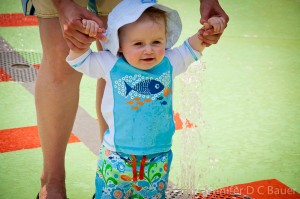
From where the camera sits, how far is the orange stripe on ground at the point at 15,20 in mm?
5492

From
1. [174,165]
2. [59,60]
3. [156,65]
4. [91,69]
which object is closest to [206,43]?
[156,65]

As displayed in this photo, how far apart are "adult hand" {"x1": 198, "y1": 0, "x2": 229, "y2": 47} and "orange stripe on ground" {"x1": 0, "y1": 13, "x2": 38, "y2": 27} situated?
3471 millimetres

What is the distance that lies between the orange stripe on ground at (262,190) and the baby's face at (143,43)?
0.89 metres

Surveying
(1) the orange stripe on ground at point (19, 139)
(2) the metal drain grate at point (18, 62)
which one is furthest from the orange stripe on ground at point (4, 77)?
(1) the orange stripe on ground at point (19, 139)

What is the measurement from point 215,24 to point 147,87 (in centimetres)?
36

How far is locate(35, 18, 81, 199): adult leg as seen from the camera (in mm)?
2457

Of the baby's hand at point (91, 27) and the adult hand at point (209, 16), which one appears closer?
the baby's hand at point (91, 27)

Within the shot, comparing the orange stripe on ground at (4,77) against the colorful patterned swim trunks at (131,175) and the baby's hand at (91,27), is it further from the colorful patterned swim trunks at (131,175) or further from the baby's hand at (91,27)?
the baby's hand at (91,27)

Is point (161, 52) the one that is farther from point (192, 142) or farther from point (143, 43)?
point (192, 142)

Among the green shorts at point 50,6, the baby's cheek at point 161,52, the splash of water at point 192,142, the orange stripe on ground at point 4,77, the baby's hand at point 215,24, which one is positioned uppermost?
the green shorts at point 50,6

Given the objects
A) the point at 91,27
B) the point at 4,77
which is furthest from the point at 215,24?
the point at 4,77

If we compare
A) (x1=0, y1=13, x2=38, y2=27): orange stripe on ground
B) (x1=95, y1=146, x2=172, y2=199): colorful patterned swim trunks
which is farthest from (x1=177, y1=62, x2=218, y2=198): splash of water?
(x1=0, y1=13, x2=38, y2=27): orange stripe on ground

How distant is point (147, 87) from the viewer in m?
2.14

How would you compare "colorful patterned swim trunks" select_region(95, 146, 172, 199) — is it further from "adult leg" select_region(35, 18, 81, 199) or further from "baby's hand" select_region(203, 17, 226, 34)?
"baby's hand" select_region(203, 17, 226, 34)
